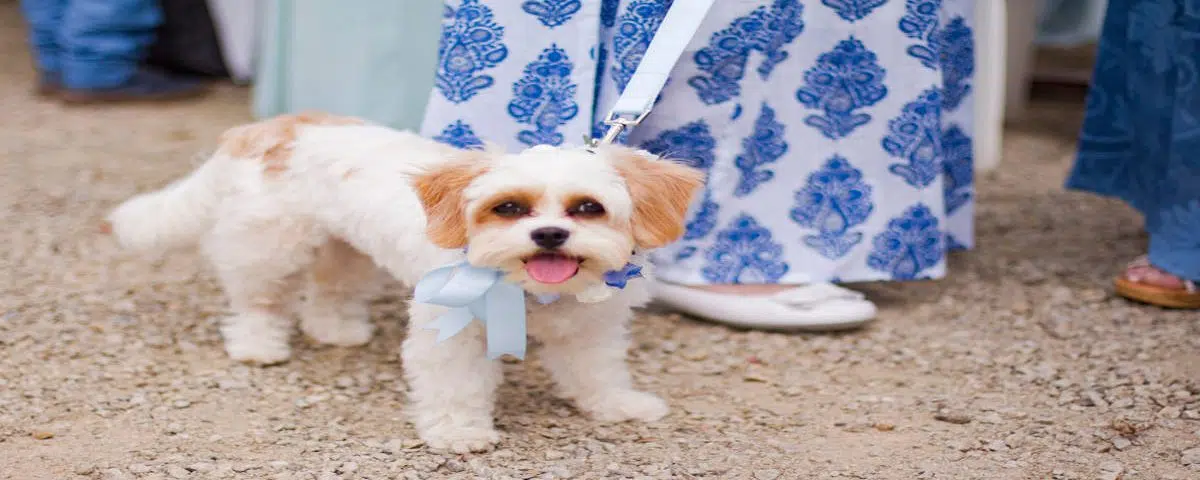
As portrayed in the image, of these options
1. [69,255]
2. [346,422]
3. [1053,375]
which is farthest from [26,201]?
[1053,375]

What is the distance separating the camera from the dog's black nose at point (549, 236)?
191cm

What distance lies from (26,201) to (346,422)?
7.07 ft

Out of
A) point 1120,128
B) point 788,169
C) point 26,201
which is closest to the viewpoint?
point 788,169

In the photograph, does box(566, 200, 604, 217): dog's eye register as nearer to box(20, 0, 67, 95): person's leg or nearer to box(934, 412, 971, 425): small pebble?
box(934, 412, 971, 425): small pebble

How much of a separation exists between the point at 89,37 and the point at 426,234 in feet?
13.1

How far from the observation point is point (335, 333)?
2.89 metres

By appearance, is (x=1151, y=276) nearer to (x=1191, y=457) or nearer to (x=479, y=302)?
(x=1191, y=457)

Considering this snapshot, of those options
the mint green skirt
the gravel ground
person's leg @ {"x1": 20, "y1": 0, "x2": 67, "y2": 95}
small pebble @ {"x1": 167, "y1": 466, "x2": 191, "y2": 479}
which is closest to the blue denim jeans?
person's leg @ {"x1": 20, "y1": 0, "x2": 67, "y2": 95}

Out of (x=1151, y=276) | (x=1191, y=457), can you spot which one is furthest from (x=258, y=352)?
(x=1151, y=276)

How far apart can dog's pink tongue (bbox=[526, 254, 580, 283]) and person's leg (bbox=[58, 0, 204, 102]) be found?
409 centimetres

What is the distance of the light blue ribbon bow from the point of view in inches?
80.5

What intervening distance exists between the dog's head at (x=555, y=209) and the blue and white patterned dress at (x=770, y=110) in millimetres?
562

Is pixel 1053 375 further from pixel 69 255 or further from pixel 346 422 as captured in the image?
pixel 69 255

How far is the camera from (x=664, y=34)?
234 centimetres
